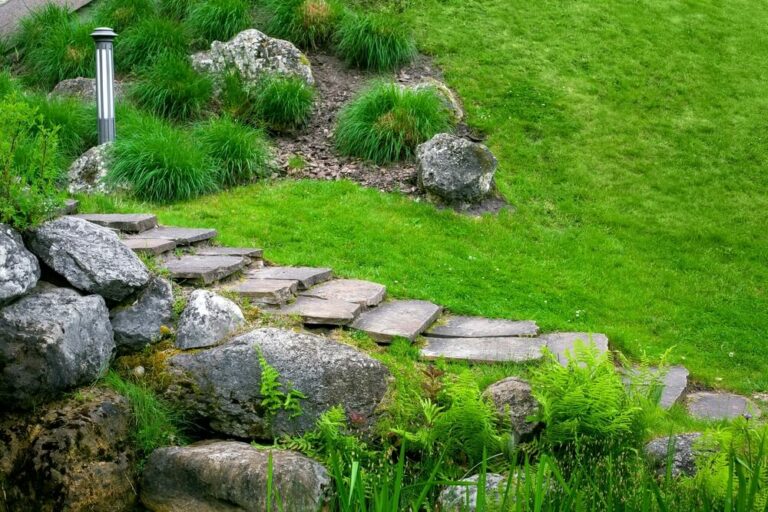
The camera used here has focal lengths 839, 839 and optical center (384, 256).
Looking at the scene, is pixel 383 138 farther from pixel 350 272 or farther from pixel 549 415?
pixel 549 415

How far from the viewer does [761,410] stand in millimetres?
5453

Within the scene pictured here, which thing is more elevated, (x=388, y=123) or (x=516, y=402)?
(x=388, y=123)

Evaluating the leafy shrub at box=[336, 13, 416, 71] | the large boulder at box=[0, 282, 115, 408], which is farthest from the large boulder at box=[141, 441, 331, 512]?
the leafy shrub at box=[336, 13, 416, 71]

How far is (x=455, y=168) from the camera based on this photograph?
331 inches

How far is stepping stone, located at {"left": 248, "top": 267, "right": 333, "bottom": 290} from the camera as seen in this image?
6.01 metres

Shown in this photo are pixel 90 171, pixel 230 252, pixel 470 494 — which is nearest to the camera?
pixel 470 494

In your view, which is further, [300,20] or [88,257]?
[300,20]

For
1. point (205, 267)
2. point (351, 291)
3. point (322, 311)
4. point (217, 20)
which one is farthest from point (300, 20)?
point (322, 311)

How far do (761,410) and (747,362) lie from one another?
39.5 inches

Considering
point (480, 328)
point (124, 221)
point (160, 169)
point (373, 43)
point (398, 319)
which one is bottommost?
point (480, 328)

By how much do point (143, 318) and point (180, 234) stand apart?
173cm

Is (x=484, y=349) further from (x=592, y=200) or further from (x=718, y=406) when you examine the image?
(x=592, y=200)

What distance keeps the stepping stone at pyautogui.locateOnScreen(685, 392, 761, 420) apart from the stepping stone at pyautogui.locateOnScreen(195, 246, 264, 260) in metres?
3.32

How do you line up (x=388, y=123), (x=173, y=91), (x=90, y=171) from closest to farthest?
(x=90, y=171) < (x=388, y=123) < (x=173, y=91)
